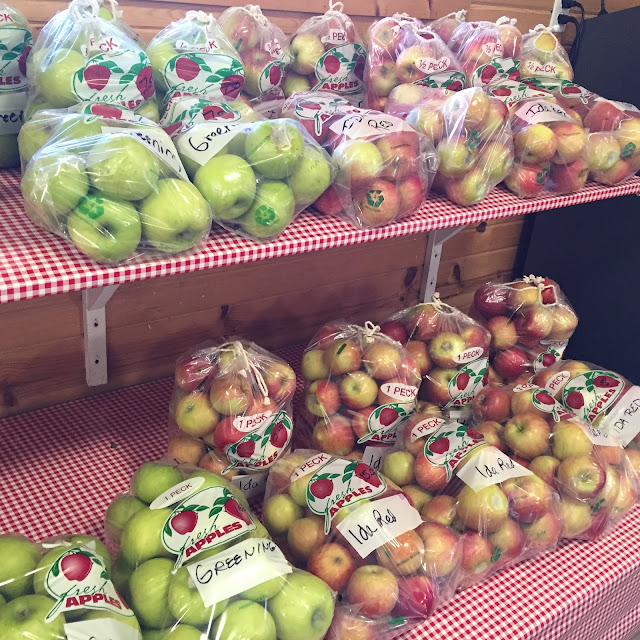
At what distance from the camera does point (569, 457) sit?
1.21 metres

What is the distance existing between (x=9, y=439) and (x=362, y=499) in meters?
0.77

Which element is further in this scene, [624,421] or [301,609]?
[624,421]

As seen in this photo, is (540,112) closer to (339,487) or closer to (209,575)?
(339,487)

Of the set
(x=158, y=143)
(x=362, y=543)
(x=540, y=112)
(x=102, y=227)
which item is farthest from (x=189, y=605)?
(x=540, y=112)

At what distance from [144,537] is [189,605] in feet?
0.41

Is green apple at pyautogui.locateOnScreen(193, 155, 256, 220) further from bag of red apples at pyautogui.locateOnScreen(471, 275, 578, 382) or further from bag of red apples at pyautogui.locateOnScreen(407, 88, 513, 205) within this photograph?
bag of red apples at pyautogui.locateOnScreen(471, 275, 578, 382)

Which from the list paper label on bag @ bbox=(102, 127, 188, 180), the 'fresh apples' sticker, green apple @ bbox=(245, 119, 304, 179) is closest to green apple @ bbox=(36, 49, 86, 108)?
paper label on bag @ bbox=(102, 127, 188, 180)

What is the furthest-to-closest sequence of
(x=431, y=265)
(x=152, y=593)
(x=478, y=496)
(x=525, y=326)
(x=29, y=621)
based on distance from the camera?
(x=431, y=265) → (x=525, y=326) → (x=478, y=496) → (x=152, y=593) → (x=29, y=621)

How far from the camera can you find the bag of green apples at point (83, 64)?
930 mm

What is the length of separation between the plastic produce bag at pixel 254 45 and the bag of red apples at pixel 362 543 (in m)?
0.69

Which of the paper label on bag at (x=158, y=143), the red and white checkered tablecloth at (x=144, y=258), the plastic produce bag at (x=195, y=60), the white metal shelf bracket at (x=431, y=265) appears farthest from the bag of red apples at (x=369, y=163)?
the white metal shelf bracket at (x=431, y=265)

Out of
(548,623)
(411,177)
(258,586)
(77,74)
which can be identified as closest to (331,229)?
(411,177)

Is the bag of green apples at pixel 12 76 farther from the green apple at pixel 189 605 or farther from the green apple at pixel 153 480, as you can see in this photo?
the green apple at pixel 189 605

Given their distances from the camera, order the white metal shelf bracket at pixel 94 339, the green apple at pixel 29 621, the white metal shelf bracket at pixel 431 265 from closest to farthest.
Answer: the green apple at pixel 29 621 < the white metal shelf bracket at pixel 94 339 < the white metal shelf bracket at pixel 431 265
